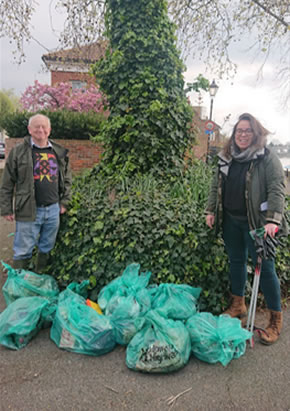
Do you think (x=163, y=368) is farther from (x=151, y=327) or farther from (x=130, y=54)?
(x=130, y=54)

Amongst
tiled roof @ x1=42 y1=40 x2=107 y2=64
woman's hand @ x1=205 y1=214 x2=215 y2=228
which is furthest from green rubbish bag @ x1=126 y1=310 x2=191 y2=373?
tiled roof @ x1=42 y1=40 x2=107 y2=64

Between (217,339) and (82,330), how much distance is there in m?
1.06

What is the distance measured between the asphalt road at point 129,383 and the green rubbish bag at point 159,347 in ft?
0.29

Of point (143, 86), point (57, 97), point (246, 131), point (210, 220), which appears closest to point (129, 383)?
point (210, 220)

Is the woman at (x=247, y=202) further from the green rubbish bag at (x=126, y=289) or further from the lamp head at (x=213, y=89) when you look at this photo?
the lamp head at (x=213, y=89)

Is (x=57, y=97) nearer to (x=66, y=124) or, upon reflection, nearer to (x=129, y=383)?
(x=66, y=124)

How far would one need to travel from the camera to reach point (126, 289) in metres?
2.86

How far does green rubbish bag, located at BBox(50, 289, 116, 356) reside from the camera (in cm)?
253

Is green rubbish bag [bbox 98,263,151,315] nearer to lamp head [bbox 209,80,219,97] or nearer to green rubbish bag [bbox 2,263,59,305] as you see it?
green rubbish bag [bbox 2,263,59,305]

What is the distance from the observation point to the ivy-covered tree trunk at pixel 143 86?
14.2ft

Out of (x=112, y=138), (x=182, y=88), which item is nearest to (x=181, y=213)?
(x=112, y=138)

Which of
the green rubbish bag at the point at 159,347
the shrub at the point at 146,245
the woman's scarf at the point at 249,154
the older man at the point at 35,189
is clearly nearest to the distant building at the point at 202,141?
the shrub at the point at 146,245

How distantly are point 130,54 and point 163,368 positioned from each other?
3.92 meters

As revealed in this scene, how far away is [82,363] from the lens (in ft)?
8.14
